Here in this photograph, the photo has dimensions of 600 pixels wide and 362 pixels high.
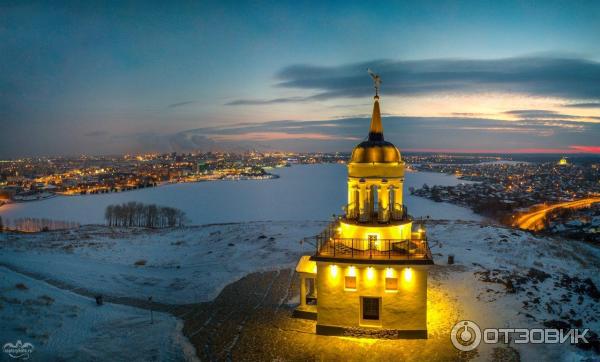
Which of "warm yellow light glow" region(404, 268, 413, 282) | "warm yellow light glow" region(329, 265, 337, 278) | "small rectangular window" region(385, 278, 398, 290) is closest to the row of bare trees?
"warm yellow light glow" region(329, 265, 337, 278)

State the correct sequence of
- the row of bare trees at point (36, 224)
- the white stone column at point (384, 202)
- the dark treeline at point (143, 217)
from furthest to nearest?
the dark treeline at point (143, 217) → the row of bare trees at point (36, 224) → the white stone column at point (384, 202)

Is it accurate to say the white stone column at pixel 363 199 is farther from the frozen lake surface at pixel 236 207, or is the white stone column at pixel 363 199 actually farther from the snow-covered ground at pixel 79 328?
the frozen lake surface at pixel 236 207

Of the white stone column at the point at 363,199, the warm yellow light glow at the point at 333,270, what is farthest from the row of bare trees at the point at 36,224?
the white stone column at the point at 363,199

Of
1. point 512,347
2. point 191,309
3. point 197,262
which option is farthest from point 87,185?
point 512,347

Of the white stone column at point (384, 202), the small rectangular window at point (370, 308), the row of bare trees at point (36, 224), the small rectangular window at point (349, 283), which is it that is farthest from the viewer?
the row of bare trees at point (36, 224)

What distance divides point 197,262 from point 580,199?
89.7 m

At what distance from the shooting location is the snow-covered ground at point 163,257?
22.2 meters

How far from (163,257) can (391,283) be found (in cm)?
2205

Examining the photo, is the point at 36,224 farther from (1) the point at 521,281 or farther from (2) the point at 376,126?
(1) the point at 521,281

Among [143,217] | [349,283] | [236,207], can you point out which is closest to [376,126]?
[349,283]

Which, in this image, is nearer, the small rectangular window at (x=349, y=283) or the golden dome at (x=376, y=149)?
the small rectangular window at (x=349, y=283)

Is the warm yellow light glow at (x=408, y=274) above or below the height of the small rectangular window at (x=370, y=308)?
above

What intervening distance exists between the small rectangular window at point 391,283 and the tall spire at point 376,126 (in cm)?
654

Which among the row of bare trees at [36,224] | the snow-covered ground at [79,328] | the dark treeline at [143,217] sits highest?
the snow-covered ground at [79,328]
